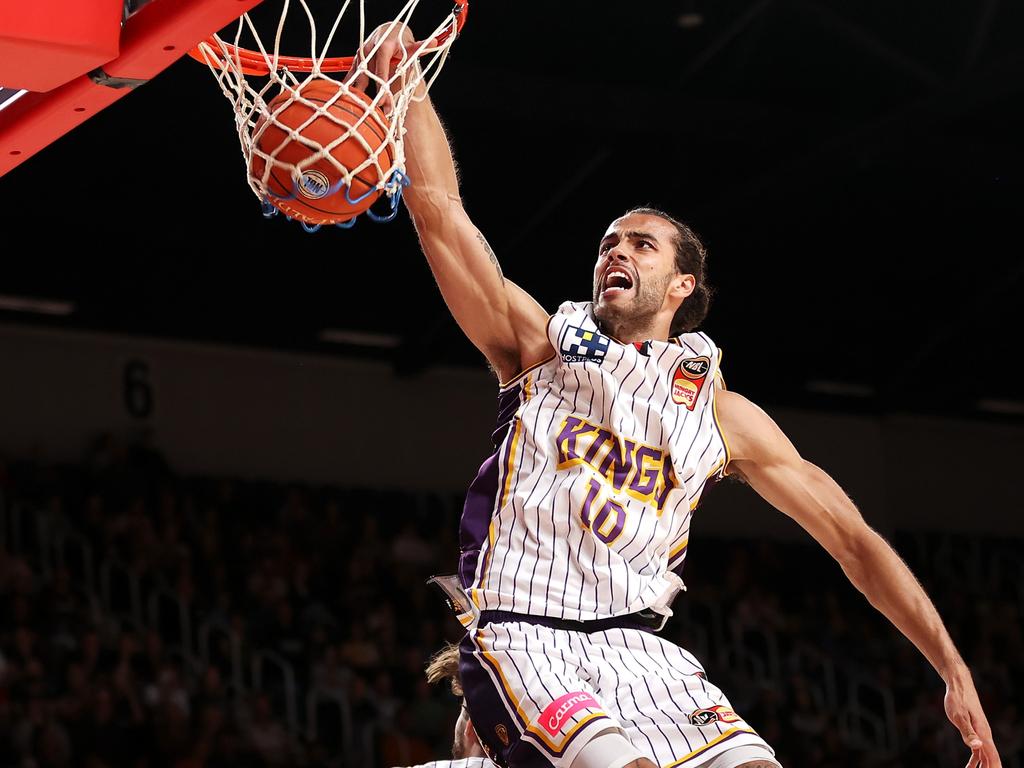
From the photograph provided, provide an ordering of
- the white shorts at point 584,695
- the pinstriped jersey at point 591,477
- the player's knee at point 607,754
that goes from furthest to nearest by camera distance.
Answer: the pinstriped jersey at point 591,477
the white shorts at point 584,695
the player's knee at point 607,754

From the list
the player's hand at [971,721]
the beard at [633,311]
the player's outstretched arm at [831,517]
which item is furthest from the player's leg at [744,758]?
the beard at [633,311]

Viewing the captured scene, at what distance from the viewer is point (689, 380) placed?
4.52m

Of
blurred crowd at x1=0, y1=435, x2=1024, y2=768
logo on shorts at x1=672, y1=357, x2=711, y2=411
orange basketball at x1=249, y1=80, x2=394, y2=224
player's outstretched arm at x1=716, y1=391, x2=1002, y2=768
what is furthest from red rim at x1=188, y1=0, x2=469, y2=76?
blurred crowd at x1=0, y1=435, x2=1024, y2=768

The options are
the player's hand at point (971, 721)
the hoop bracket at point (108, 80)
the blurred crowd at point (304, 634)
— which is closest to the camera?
the hoop bracket at point (108, 80)

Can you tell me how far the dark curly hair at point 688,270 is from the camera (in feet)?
15.8

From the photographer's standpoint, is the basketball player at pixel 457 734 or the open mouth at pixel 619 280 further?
the basketball player at pixel 457 734

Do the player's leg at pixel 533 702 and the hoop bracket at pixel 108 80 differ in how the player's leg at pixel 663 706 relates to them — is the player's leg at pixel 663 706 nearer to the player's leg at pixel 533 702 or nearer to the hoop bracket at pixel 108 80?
the player's leg at pixel 533 702

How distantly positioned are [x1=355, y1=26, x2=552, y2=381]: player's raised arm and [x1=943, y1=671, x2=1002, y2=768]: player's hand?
151cm

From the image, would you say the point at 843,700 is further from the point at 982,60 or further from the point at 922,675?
the point at 982,60

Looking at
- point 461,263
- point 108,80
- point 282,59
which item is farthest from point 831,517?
point 108,80

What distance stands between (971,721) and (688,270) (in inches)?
61.6

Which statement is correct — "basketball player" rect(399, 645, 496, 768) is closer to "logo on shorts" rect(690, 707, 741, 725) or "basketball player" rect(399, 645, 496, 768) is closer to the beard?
"logo on shorts" rect(690, 707, 741, 725)

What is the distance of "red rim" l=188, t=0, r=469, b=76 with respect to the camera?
4234mm

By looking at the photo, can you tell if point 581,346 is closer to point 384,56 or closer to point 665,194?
point 384,56
